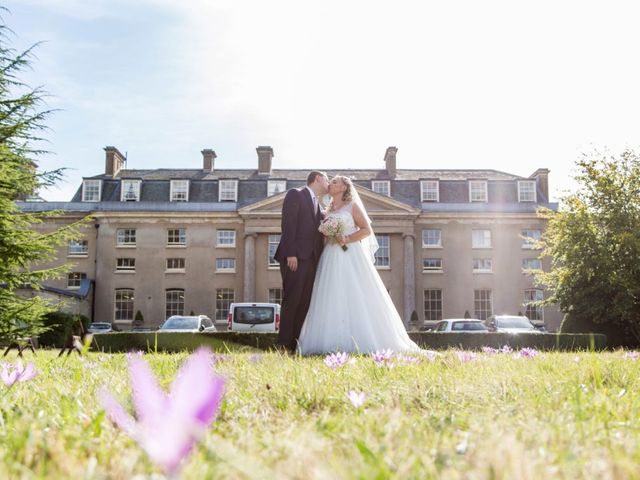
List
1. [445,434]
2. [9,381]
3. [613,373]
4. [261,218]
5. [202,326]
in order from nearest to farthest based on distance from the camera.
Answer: [445,434] → [9,381] → [613,373] → [202,326] → [261,218]

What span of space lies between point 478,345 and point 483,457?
18.4 metres

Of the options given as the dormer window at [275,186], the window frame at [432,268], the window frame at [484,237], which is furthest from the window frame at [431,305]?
the dormer window at [275,186]

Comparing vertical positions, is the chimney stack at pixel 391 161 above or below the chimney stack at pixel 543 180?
above

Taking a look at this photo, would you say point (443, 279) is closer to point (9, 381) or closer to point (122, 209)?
point (122, 209)

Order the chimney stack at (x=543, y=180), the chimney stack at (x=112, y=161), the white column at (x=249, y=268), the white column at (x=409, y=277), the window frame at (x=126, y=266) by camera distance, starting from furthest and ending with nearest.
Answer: the chimney stack at (x=112, y=161) < the chimney stack at (x=543, y=180) < the window frame at (x=126, y=266) < the white column at (x=249, y=268) < the white column at (x=409, y=277)

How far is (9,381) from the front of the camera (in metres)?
2.13

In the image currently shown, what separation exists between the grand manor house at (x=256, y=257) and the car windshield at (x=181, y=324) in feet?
48.6

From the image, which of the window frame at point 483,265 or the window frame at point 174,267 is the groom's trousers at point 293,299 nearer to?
the window frame at point 174,267

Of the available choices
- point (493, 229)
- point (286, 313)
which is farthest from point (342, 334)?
point (493, 229)

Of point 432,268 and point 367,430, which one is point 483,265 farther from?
point 367,430

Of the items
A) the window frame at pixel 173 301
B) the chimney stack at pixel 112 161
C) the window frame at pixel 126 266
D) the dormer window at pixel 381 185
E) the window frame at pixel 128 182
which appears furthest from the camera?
the chimney stack at pixel 112 161

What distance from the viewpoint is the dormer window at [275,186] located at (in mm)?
44938

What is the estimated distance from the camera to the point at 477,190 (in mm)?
45219

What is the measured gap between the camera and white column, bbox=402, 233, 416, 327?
40219 millimetres
